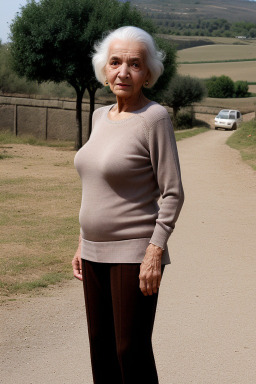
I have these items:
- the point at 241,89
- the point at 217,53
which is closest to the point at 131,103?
the point at 241,89

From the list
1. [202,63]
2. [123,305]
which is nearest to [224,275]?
[123,305]

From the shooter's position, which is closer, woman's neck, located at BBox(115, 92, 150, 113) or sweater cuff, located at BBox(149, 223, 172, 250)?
sweater cuff, located at BBox(149, 223, 172, 250)

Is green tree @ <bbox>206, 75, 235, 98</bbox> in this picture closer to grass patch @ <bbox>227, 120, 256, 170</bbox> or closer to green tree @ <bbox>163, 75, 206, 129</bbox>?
green tree @ <bbox>163, 75, 206, 129</bbox>

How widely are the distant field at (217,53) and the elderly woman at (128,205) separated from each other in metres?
112

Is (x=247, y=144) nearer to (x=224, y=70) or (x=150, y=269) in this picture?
(x=150, y=269)

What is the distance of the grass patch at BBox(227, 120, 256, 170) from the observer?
1942 centimetres

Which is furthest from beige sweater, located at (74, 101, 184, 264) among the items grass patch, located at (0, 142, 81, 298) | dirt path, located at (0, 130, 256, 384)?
grass patch, located at (0, 142, 81, 298)

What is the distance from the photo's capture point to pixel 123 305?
2.78 metres

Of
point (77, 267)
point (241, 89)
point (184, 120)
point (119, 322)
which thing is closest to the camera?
point (119, 322)

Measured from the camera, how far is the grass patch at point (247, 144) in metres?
19.4

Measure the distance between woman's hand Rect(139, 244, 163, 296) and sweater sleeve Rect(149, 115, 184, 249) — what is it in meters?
0.03

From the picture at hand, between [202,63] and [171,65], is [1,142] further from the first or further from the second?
[202,63]

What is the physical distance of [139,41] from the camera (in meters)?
2.83

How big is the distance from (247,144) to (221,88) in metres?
48.3
